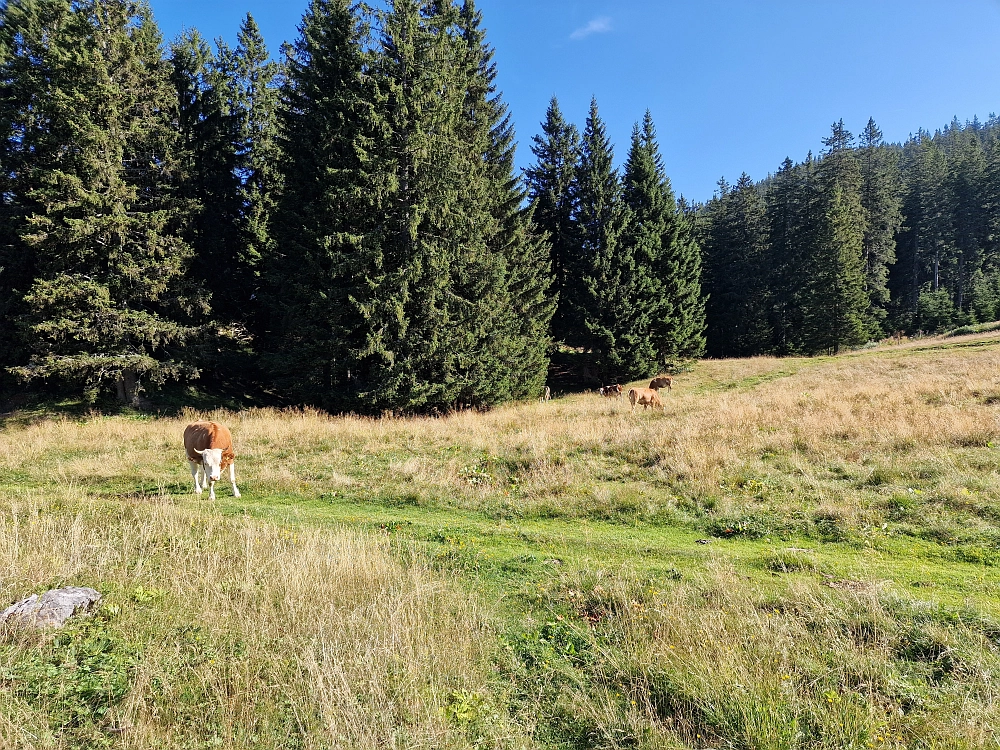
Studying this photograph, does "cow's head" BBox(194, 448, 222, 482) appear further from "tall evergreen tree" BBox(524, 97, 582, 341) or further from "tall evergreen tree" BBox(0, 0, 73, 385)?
"tall evergreen tree" BBox(524, 97, 582, 341)

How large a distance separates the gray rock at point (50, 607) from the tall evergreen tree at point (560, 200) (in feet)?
98.4

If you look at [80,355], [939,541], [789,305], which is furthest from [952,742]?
[789,305]

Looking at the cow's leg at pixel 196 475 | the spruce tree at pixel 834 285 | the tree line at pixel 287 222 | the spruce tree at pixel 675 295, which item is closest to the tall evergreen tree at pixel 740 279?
the spruce tree at pixel 834 285

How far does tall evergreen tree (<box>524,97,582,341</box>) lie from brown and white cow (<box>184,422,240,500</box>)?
1002 inches

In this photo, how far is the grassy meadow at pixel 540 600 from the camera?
11.3 ft

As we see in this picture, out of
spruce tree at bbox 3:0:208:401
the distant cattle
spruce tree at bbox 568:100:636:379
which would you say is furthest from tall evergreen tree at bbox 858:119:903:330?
spruce tree at bbox 3:0:208:401

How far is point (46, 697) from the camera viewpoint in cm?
362

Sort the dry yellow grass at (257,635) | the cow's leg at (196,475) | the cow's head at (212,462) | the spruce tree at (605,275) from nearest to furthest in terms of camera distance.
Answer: the dry yellow grass at (257,635) → the cow's head at (212,462) → the cow's leg at (196,475) → the spruce tree at (605,275)

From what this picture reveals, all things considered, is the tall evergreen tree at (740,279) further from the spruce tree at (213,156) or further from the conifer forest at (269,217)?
the spruce tree at (213,156)

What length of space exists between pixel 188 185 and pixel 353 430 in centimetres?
1712

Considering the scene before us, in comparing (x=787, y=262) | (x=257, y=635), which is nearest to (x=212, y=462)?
(x=257, y=635)

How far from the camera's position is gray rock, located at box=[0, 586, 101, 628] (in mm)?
4359

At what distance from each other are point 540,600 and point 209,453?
319 inches

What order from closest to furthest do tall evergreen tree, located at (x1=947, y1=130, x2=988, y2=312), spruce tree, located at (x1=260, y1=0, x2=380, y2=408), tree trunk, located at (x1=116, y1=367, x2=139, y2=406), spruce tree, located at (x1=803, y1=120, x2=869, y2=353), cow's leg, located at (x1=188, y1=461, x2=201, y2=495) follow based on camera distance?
cow's leg, located at (x1=188, y1=461, x2=201, y2=495), spruce tree, located at (x1=260, y1=0, x2=380, y2=408), tree trunk, located at (x1=116, y1=367, x2=139, y2=406), spruce tree, located at (x1=803, y1=120, x2=869, y2=353), tall evergreen tree, located at (x1=947, y1=130, x2=988, y2=312)
